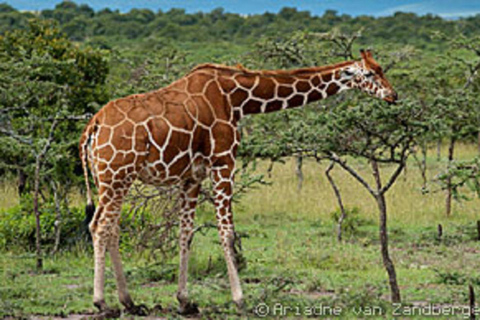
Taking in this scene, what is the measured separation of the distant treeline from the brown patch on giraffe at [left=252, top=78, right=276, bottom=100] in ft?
197

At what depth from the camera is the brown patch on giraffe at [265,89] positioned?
8.66 metres

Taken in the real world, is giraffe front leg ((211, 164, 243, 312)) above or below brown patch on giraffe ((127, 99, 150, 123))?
below

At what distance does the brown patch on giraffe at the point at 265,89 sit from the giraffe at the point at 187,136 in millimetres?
11

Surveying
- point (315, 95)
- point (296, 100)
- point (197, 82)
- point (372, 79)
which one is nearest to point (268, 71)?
point (296, 100)

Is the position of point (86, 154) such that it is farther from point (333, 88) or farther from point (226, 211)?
point (333, 88)

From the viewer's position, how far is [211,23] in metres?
95.0

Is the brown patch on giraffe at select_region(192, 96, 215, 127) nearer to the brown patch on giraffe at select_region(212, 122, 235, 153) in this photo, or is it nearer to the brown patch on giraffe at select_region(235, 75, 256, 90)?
the brown patch on giraffe at select_region(212, 122, 235, 153)

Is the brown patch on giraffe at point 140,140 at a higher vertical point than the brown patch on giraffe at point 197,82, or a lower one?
lower

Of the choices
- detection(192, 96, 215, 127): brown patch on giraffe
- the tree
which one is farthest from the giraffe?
the tree

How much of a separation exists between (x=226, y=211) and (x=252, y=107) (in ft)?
3.84

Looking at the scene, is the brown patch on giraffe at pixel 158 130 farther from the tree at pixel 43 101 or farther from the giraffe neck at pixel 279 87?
the tree at pixel 43 101

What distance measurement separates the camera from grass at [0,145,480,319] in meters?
8.67

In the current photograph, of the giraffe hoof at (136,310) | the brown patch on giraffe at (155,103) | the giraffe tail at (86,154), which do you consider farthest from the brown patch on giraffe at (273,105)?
the giraffe hoof at (136,310)

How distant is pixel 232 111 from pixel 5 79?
198 inches
